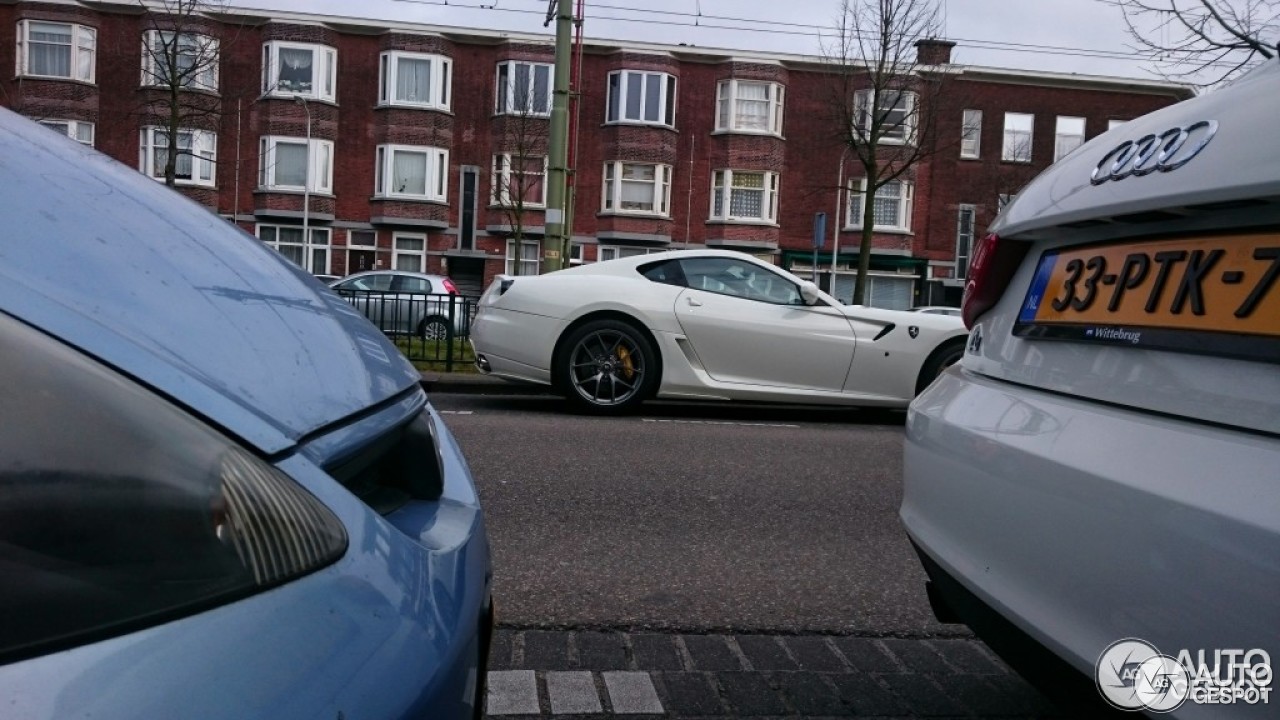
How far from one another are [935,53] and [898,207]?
18.6ft

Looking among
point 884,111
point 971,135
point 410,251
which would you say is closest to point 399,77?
point 410,251

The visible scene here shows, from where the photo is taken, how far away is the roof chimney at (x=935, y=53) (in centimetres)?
2672

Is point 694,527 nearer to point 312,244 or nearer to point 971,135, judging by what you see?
point 312,244

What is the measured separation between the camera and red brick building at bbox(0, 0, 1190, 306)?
30.7m

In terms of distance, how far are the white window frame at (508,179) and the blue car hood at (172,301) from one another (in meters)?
28.8

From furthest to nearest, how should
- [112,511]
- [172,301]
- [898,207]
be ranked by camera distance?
[898,207]
[172,301]
[112,511]

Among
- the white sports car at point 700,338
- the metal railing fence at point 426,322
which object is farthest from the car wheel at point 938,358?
the metal railing fence at point 426,322

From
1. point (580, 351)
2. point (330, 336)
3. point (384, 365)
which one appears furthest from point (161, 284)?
point (580, 351)

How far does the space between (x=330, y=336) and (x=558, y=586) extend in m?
2.14

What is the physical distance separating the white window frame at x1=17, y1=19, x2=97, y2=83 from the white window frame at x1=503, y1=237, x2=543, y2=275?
45.0 feet

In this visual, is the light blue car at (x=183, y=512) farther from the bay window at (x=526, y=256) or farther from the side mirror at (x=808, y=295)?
the bay window at (x=526, y=256)

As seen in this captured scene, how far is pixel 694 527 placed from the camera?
4523mm

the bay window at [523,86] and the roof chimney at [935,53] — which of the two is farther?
the bay window at [523,86]

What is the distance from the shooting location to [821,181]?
3356 centimetres
